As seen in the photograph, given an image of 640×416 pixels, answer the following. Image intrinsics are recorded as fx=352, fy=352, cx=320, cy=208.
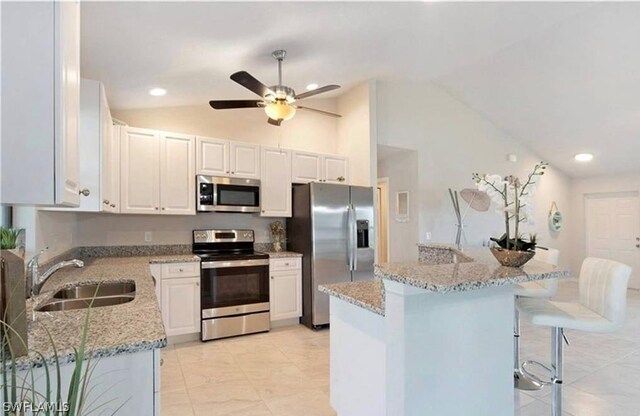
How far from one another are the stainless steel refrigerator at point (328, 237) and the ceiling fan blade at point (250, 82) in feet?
4.74

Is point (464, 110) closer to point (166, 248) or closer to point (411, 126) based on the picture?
point (411, 126)

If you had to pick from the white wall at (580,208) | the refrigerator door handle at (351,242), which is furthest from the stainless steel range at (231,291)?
the white wall at (580,208)

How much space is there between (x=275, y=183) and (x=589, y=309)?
130 inches

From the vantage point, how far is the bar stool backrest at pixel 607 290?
6.70ft

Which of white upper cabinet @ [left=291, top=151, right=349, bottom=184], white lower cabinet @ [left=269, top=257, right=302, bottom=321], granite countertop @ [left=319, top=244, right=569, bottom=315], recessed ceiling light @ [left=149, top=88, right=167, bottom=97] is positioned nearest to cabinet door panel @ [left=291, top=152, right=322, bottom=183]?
white upper cabinet @ [left=291, top=151, right=349, bottom=184]

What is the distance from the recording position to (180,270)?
3.61 metres

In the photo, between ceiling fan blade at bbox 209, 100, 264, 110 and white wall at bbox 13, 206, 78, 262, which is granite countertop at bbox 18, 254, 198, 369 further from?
ceiling fan blade at bbox 209, 100, 264, 110

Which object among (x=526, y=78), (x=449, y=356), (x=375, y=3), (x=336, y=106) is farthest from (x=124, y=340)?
(x=526, y=78)

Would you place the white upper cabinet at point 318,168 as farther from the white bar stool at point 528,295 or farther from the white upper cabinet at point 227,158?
the white bar stool at point 528,295

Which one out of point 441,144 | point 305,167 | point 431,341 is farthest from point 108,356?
point 441,144

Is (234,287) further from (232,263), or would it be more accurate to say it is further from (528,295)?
(528,295)

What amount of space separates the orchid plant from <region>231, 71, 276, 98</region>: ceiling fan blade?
1819mm

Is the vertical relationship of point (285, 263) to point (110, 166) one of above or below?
below

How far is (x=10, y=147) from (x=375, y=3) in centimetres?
264
